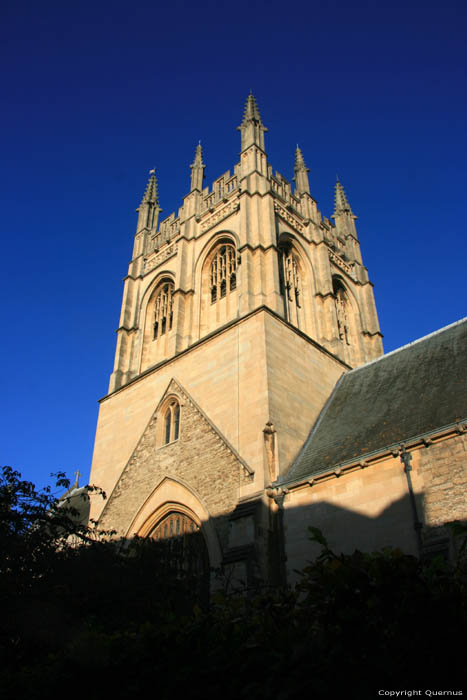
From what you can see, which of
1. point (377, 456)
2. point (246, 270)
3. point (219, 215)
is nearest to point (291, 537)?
point (377, 456)

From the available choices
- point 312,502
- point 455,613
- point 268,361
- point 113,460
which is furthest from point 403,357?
point 455,613

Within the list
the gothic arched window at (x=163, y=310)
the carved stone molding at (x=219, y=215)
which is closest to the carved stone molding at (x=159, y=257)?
the gothic arched window at (x=163, y=310)

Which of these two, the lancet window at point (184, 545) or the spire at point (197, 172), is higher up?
the spire at point (197, 172)

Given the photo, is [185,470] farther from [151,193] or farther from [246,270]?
[151,193]

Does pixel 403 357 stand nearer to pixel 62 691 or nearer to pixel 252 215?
pixel 252 215

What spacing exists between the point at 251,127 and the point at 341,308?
29.0ft

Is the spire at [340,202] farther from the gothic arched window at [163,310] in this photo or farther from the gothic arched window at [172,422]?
the gothic arched window at [172,422]

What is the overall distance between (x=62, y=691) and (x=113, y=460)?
48.5ft

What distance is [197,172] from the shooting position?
81.7ft

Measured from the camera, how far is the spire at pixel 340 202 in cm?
2719

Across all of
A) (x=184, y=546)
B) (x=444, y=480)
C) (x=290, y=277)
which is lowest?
(x=184, y=546)

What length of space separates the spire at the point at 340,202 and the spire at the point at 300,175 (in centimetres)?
288

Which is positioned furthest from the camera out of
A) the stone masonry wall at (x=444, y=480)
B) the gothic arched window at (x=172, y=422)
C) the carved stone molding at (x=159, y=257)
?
the carved stone molding at (x=159, y=257)

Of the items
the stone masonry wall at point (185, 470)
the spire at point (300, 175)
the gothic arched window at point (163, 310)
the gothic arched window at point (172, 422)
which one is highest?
the spire at point (300, 175)
